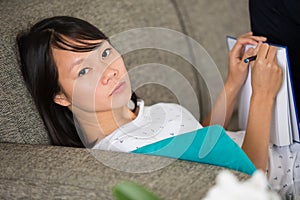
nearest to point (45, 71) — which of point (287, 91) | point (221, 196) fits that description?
point (287, 91)

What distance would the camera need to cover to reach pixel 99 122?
1365 millimetres

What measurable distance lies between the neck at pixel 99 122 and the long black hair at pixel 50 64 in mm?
20

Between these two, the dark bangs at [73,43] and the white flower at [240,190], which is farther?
the dark bangs at [73,43]

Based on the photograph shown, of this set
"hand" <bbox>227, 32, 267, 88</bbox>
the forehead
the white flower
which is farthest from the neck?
the white flower

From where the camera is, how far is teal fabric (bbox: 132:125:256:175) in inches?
45.0

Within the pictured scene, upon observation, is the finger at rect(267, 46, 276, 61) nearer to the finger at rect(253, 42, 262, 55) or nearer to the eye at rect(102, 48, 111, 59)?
Answer: the finger at rect(253, 42, 262, 55)

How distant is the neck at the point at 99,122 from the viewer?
1361 mm

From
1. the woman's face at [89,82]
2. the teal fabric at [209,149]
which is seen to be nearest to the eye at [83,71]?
the woman's face at [89,82]

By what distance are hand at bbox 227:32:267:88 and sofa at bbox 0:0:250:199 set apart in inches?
9.3

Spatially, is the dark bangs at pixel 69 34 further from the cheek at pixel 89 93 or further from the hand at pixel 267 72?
the hand at pixel 267 72

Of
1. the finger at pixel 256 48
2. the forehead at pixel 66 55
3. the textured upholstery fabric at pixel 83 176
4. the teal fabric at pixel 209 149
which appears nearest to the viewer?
the textured upholstery fabric at pixel 83 176

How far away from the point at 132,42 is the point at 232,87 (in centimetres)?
32

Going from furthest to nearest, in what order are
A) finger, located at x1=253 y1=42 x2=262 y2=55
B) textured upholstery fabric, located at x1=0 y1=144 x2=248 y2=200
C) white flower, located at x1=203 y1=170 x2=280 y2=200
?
finger, located at x1=253 y1=42 x2=262 y2=55, textured upholstery fabric, located at x1=0 y1=144 x2=248 y2=200, white flower, located at x1=203 y1=170 x2=280 y2=200

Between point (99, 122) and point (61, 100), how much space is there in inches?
4.0
